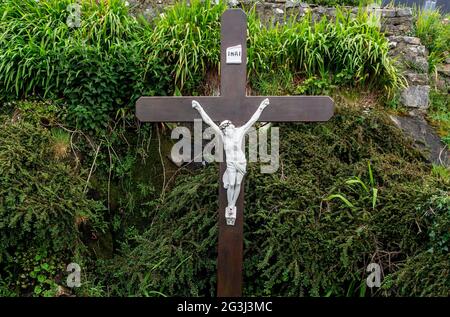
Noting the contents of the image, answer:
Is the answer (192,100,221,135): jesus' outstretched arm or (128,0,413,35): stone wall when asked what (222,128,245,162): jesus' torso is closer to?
(192,100,221,135): jesus' outstretched arm

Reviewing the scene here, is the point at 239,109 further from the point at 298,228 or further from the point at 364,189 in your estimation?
the point at 364,189

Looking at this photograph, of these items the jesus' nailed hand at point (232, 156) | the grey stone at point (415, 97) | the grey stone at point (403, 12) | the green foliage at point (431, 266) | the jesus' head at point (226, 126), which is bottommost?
the green foliage at point (431, 266)

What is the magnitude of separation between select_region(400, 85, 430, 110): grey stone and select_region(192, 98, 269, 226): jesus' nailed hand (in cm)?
262

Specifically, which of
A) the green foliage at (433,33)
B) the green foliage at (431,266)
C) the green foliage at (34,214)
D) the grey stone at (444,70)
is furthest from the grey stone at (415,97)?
the green foliage at (34,214)

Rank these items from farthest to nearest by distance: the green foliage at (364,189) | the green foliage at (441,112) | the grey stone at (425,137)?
the green foliage at (441,112)
the grey stone at (425,137)
the green foliage at (364,189)

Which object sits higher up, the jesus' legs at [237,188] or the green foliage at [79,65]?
the green foliage at [79,65]

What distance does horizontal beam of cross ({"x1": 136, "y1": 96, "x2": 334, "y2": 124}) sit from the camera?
156 inches

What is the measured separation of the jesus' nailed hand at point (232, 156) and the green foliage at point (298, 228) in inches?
23.8

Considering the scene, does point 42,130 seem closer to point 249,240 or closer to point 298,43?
point 249,240

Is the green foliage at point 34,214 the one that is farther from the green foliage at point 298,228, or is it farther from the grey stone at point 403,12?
the grey stone at point 403,12

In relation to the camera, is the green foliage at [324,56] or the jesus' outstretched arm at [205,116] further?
the green foliage at [324,56]

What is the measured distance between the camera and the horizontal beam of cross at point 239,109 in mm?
3967
